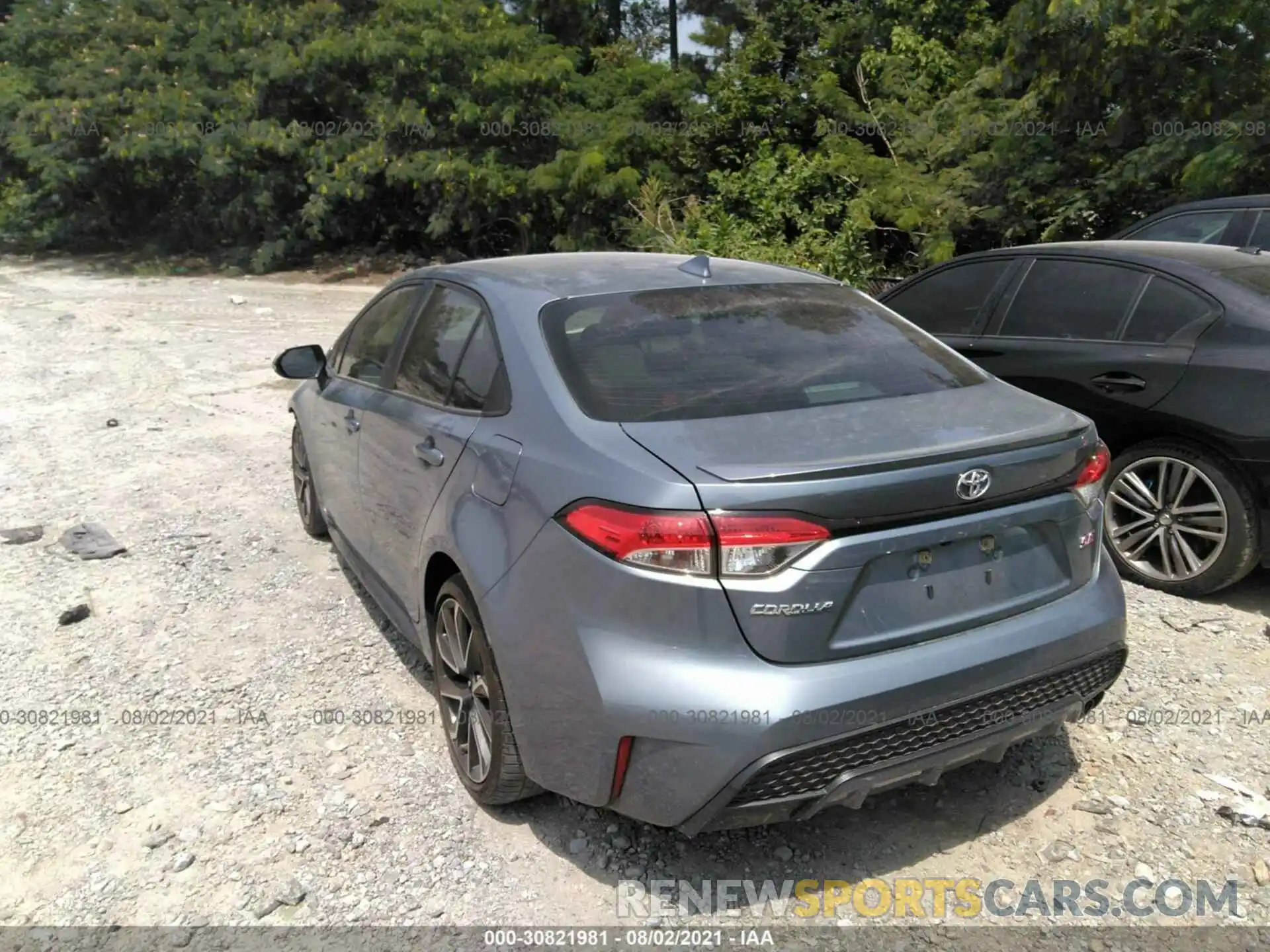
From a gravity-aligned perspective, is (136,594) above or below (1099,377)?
below

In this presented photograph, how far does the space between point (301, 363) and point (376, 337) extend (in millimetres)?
693

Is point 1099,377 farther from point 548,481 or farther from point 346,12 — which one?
point 346,12

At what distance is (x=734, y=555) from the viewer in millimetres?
2354

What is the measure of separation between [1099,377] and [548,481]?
10.5ft

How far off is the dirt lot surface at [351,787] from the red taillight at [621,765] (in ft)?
1.36

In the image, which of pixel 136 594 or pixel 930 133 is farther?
pixel 930 133

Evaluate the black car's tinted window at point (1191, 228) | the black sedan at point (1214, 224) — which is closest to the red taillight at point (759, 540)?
the black sedan at point (1214, 224)

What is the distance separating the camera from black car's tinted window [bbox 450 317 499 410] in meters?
3.18

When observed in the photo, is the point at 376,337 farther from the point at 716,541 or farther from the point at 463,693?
the point at 716,541

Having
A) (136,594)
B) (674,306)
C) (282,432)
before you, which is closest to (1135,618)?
(674,306)

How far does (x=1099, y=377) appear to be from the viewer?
15.6 ft

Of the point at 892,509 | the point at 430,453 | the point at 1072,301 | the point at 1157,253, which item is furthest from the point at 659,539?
the point at 1157,253

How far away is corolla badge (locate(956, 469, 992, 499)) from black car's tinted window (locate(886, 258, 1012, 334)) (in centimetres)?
315

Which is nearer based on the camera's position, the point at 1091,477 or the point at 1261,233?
the point at 1091,477
